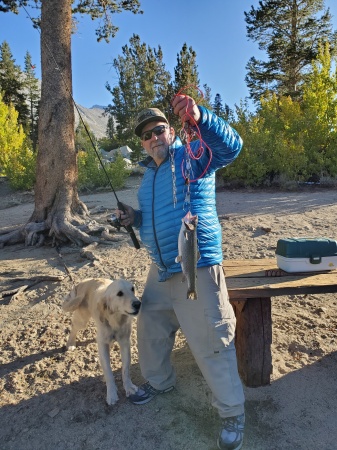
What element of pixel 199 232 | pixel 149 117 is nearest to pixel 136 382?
pixel 199 232

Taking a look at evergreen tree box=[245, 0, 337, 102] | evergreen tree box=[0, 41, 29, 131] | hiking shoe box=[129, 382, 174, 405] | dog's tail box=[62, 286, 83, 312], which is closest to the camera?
hiking shoe box=[129, 382, 174, 405]

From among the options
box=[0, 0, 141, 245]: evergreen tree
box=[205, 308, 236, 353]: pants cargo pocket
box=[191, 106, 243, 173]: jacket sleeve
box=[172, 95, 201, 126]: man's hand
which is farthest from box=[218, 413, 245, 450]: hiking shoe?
box=[0, 0, 141, 245]: evergreen tree

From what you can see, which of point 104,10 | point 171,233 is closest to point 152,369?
point 171,233

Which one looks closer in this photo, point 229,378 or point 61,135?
point 229,378

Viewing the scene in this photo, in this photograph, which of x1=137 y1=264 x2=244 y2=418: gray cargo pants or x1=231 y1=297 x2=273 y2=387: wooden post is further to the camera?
x1=231 y1=297 x2=273 y2=387: wooden post

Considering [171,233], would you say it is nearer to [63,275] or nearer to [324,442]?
[324,442]

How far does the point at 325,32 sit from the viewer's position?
24.8 m

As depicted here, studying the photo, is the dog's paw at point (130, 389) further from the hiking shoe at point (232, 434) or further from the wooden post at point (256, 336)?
the wooden post at point (256, 336)

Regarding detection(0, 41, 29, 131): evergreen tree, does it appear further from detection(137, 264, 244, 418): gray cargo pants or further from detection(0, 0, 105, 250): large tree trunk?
detection(137, 264, 244, 418): gray cargo pants

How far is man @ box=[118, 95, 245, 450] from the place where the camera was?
2.47 m

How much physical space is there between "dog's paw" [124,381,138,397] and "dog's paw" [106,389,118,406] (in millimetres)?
93

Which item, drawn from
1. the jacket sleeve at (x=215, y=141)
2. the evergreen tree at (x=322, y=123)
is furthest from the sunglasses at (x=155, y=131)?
the evergreen tree at (x=322, y=123)

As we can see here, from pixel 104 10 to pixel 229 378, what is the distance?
381 inches

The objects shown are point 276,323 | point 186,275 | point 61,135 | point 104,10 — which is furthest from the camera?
point 104,10
